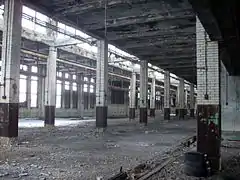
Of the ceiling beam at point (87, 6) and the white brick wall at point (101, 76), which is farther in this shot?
the white brick wall at point (101, 76)

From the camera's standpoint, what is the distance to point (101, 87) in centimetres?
2106

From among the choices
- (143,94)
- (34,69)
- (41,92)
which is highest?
(34,69)

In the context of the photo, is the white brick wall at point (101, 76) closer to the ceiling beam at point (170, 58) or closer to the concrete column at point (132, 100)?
the ceiling beam at point (170, 58)

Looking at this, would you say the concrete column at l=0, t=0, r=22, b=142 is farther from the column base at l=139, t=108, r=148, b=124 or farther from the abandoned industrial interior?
the column base at l=139, t=108, r=148, b=124

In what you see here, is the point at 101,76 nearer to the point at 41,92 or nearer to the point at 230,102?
the point at 230,102

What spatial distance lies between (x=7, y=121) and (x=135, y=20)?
977cm

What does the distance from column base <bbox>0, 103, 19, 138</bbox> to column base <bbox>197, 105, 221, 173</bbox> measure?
9.02 meters

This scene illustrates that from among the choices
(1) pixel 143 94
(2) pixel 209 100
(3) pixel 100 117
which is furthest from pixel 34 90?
(2) pixel 209 100

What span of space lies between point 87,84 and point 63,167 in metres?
36.7

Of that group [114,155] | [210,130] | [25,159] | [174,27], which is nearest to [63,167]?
[25,159]

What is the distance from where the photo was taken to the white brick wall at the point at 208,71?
9594 millimetres

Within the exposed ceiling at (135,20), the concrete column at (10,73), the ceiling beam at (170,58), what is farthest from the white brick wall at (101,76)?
the ceiling beam at (170,58)

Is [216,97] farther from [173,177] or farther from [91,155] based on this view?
[91,155]

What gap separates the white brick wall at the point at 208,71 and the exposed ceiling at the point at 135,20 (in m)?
5.61
